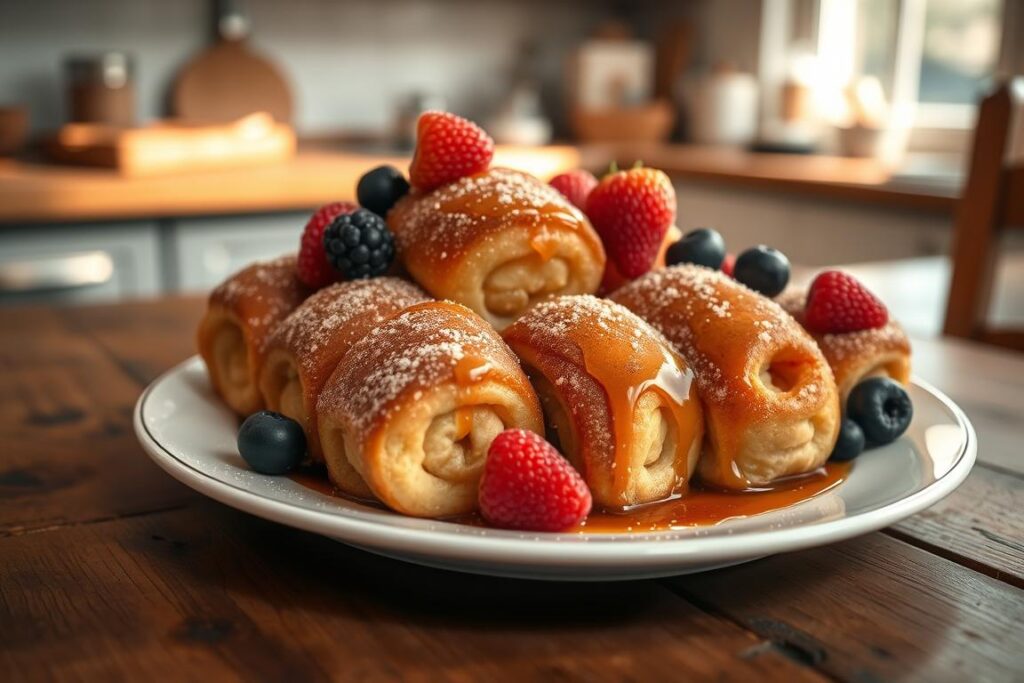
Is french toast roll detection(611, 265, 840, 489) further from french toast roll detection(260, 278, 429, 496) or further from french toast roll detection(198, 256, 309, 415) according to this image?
french toast roll detection(198, 256, 309, 415)

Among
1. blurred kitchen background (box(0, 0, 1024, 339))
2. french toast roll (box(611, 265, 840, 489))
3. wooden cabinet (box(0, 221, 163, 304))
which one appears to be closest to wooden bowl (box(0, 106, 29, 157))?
blurred kitchen background (box(0, 0, 1024, 339))

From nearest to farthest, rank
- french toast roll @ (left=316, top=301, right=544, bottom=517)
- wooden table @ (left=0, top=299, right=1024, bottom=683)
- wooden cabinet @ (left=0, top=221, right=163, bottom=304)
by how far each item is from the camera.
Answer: wooden table @ (left=0, top=299, right=1024, bottom=683)
french toast roll @ (left=316, top=301, right=544, bottom=517)
wooden cabinet @ (left=0, top=221, right=163, bottom=304)

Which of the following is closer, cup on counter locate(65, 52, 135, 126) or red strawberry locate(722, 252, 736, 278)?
red strawberry locate(722, 252, 736, 278)

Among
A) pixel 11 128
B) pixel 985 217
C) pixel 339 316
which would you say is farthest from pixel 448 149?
pixel 11 128

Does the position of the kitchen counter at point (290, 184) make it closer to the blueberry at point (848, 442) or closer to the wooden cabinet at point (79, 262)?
Answer: the wooden cabinet at point (79, 262)

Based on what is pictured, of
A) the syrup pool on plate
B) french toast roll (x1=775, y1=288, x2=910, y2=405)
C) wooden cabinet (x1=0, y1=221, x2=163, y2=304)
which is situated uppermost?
french toast roll (x1=775, y1=288, x2=910, y2=405)

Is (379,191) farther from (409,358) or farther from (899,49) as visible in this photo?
(899,49)

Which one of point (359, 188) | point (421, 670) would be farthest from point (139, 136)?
point (421, 670)
